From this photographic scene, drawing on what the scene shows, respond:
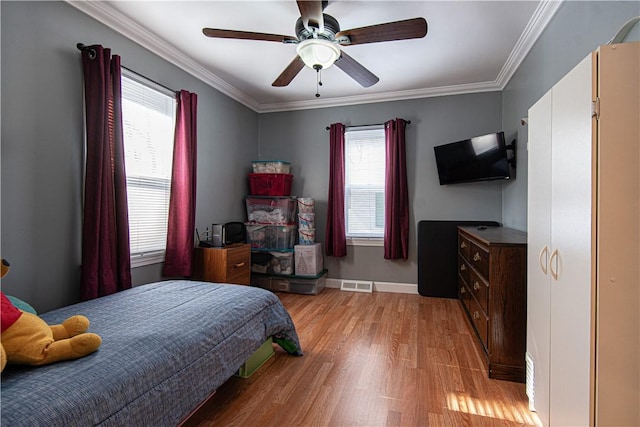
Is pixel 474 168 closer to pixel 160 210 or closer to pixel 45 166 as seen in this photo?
pixel 160 210

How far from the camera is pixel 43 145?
2.05 meters

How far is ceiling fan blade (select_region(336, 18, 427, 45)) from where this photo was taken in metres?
1.95

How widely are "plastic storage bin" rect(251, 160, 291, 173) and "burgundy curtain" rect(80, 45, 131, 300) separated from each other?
2087 millimetres

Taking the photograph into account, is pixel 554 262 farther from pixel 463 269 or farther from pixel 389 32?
pixel 463 269

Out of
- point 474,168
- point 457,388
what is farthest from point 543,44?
point 457,388

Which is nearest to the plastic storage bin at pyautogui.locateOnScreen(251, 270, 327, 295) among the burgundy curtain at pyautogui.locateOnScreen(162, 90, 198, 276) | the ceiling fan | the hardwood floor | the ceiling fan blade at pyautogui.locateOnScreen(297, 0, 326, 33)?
the hardwood floor

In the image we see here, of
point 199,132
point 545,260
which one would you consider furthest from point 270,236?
point 545,260

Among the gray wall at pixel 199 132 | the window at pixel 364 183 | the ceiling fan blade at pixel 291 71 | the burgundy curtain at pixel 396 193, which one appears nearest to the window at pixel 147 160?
the gray wall at pixel 199 132

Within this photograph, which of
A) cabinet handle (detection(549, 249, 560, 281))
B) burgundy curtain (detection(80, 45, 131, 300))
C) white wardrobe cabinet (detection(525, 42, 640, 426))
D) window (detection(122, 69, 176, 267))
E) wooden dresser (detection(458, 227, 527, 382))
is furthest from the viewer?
window (detection(122, 69, 176, 267))

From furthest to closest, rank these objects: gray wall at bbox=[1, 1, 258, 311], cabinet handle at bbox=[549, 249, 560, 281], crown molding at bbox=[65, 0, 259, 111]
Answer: crown molding at bbox=[65, 0, 259, 111] → gray wall at bbox=[1, 1, 258, 311] → cabinet handle at bbox=[549, 249, 560, 281]

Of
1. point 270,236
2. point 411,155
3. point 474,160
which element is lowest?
point 270,236

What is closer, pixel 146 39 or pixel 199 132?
pixel 146 39

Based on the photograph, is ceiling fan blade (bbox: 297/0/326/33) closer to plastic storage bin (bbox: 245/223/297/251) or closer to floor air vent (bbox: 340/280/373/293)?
plastic storage bin (bbox: 245/223/297/251)

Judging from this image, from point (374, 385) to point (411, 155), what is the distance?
2.98 meters
